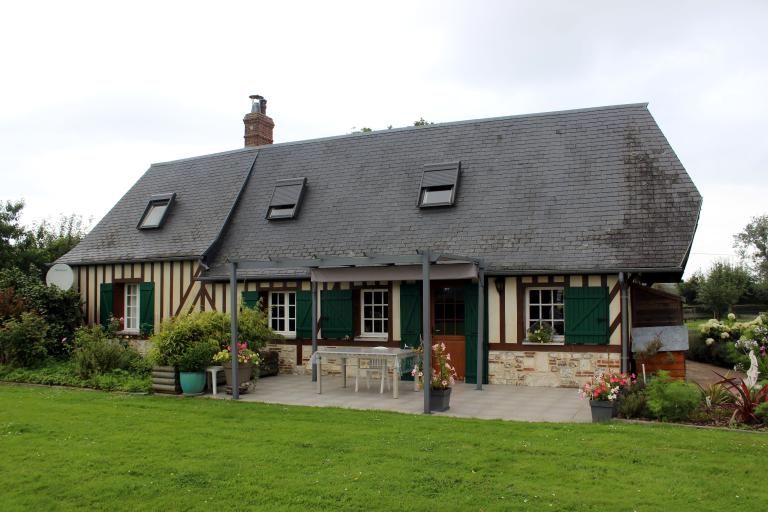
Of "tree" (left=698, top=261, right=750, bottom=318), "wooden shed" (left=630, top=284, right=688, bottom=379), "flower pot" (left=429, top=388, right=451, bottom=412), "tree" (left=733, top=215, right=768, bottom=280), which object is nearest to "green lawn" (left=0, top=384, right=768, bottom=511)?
"flower pot" (left=429, top=388, right=451, bottom=412)

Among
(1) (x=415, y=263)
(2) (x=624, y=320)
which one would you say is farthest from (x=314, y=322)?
(2) (x=624, y=320)

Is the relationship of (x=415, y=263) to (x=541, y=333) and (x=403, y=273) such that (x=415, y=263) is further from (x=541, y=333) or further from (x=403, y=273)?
(x=541, y=333)

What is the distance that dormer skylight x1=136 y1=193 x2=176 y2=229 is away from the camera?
16328 millimetres

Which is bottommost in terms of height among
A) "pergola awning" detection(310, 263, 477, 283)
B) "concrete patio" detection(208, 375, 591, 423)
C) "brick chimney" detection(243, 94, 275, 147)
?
"concrete patio" detection(208, 375, 591, 423)

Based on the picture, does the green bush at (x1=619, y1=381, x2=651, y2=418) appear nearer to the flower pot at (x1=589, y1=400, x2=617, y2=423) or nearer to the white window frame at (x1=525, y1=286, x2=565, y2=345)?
the flower pot at (x1=589, y1=400, x2=617, y2=423)

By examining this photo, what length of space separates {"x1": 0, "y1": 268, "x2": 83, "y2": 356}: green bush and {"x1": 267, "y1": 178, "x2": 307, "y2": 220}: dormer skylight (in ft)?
17.0

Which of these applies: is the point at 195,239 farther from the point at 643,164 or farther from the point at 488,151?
the point at 643,164

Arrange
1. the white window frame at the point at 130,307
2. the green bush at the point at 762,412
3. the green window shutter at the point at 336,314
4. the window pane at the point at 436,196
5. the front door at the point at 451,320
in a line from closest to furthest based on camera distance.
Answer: the green bush at the point at 762,412 → the front door at the point at 451,320 → the green window shutter at the point at 336,314 → the window pane at the point at 436,196 → the white window frame at the point at 130,307

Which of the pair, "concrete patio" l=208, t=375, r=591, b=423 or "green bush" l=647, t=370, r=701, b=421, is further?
"concrete patio" l=208, t=375, r=591, b=423

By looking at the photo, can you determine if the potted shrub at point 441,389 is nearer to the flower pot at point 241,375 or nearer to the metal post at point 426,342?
the metal post at point 426,342

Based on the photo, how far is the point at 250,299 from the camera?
45.7 feet

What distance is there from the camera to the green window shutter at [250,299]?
13.9m

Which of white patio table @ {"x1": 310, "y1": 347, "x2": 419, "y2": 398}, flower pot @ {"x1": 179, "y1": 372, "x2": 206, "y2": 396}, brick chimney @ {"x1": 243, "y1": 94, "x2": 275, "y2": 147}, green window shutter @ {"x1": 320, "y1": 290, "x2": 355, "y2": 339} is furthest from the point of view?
brick chimney @ {"x1": 243, "y1": 94, "x2": 275, "y2": 147}

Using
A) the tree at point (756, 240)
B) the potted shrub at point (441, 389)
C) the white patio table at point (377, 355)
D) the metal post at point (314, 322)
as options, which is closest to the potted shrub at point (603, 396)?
the potted shrub at point (441, 389)
